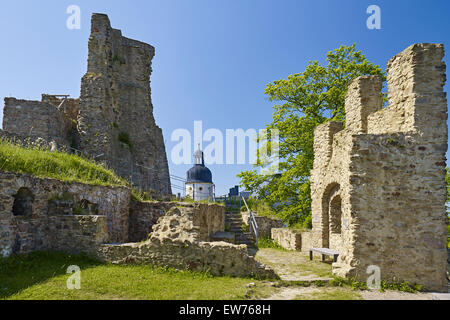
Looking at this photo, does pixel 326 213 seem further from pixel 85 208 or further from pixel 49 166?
pixel 49 166

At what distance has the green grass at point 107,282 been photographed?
19.2 ft

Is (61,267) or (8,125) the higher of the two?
(8,125)

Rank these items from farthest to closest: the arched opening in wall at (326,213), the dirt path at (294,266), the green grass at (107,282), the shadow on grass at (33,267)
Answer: the arched opening in wall at (326,213)
the dirt path at (294,266)
the shadow on grass at (33,267)
the green grass at (107,282)

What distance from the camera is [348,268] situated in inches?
304

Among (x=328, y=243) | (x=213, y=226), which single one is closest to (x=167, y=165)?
(x=213, y=226)

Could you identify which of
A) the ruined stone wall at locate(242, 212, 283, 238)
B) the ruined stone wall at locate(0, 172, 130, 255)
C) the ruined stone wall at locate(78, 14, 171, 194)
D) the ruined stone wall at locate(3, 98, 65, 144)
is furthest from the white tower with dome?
the ruined stone wall at locate(0, 172, 130, 255)

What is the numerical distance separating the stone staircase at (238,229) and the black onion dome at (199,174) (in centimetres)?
2000

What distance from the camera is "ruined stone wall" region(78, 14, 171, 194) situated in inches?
624

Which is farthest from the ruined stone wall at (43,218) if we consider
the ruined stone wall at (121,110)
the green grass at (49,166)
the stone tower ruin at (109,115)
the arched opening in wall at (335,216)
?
the arched opening in wall at (335,216)

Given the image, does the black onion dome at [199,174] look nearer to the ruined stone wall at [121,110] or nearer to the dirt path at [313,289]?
the ruined stone wall at [121,110]

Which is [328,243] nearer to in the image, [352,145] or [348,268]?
[348,268]
